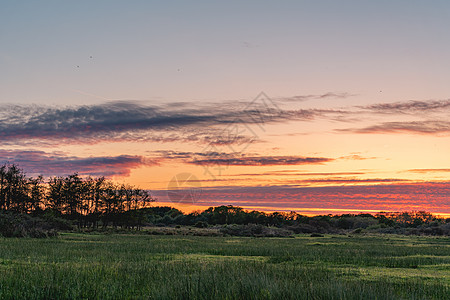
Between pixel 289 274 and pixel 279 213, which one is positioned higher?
pixel 289 274

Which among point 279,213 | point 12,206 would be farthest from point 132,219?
point 279,213

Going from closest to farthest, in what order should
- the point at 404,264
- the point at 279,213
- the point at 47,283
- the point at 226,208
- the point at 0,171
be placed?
the point at 47,283, the point at 404,264, the point at 0,171, the point at 279,213, the point at 226,208

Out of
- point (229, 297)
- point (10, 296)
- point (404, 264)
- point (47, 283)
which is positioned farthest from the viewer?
point (404, 264)

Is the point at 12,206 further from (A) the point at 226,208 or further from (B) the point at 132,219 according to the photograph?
(A) the point at 226,208

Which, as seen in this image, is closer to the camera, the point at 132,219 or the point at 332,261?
the point at 332,261

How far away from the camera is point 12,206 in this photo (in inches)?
4048

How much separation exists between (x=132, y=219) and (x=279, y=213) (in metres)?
73.2

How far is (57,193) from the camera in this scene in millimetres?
107875

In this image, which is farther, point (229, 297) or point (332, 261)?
point (332, 261)

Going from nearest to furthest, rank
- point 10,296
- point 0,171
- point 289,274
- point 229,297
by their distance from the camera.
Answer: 1. point 229,297
2. point 10,296
3. point 289,274
4. point 0,171

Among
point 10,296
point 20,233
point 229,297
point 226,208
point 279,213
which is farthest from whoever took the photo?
point 226,208

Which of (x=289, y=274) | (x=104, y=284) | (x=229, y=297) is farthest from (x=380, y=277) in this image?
(x=104, y=284)

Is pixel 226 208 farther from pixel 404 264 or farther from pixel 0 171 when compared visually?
pixel 404 264

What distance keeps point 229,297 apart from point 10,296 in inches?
274
